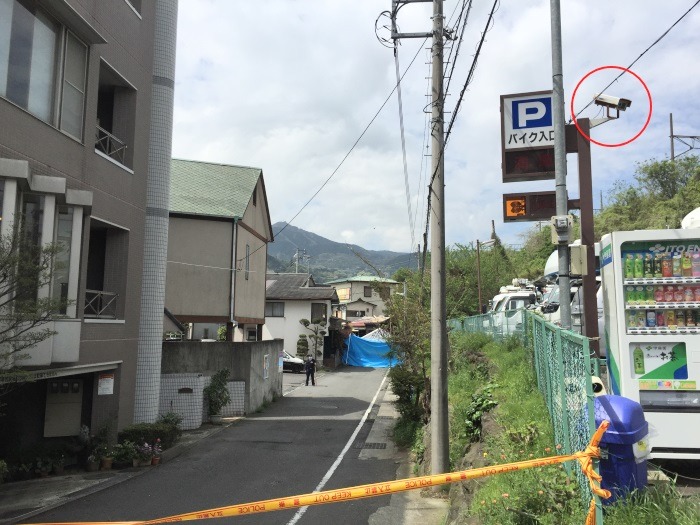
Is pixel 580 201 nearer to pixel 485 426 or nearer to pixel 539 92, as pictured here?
pixel 539 92

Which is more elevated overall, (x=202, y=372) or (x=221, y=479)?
(x=202, y=372)

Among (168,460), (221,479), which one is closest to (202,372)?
(168,460)

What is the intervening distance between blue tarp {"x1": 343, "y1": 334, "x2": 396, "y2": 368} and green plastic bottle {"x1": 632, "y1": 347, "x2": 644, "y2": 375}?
3762cm

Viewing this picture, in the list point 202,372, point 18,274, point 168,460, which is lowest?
point 168,460

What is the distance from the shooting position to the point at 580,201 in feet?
27.1

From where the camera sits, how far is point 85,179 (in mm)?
11984

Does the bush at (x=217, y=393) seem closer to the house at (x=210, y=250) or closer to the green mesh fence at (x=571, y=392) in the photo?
the house at (x=210, y=250)

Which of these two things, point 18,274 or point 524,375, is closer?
point 18,274

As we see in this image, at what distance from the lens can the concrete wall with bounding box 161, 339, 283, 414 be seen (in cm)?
1903

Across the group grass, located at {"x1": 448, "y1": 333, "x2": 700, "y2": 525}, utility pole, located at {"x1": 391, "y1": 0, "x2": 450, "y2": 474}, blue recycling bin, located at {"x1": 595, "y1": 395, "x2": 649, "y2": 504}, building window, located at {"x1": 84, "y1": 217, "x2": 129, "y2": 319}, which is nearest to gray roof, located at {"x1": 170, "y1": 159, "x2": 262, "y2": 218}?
building window, located at {"x1": 84, "y1": 217, "x2": 129, "y2": 319}

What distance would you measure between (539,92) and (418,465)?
784 cm

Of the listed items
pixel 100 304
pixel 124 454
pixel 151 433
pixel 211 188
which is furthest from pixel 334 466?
pixel 211 188

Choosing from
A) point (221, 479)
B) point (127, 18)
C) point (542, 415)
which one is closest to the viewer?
point (542, 415)

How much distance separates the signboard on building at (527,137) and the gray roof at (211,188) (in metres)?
18.1
